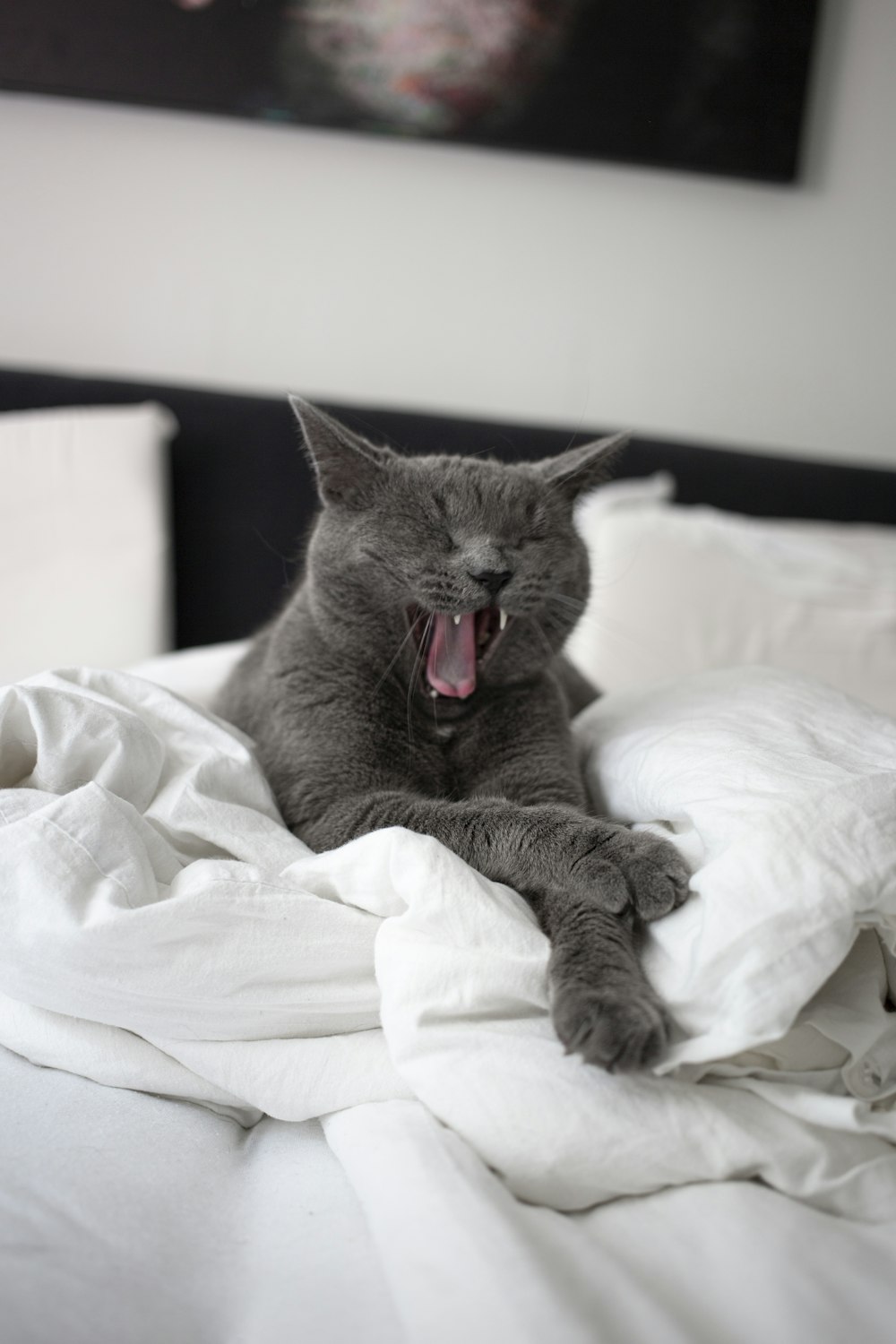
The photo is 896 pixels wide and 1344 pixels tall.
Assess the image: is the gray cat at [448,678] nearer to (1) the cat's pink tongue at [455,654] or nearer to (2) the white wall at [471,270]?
(1) the cat's pink tongue at [455,654]

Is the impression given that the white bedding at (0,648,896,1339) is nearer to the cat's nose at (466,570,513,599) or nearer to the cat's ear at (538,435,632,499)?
the cat's nose at (466,570,513,599)

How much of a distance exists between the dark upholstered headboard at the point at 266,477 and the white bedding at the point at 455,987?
1260mm

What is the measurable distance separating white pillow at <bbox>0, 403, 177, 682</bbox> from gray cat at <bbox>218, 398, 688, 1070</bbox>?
82 centimetres

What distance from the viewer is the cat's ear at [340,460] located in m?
1.15

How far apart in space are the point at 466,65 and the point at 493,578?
161 centimetres

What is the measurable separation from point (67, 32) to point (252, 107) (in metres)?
0.39

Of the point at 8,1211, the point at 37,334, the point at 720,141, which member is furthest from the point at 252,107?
the point at 8,1211

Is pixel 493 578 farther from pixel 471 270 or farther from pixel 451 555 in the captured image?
pixel 471 270

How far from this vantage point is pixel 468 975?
861 mm

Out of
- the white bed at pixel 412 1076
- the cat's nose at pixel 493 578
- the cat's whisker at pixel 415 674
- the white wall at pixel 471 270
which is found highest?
the white wall at pixel 471 270

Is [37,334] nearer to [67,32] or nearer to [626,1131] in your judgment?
[67,32]

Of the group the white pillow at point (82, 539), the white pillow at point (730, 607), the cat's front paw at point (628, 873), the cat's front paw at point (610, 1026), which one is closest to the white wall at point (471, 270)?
the white pillow at point (82, 539)

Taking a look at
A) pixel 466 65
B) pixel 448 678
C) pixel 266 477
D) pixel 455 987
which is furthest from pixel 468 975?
pixel 466 65

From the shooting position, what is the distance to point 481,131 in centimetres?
226
